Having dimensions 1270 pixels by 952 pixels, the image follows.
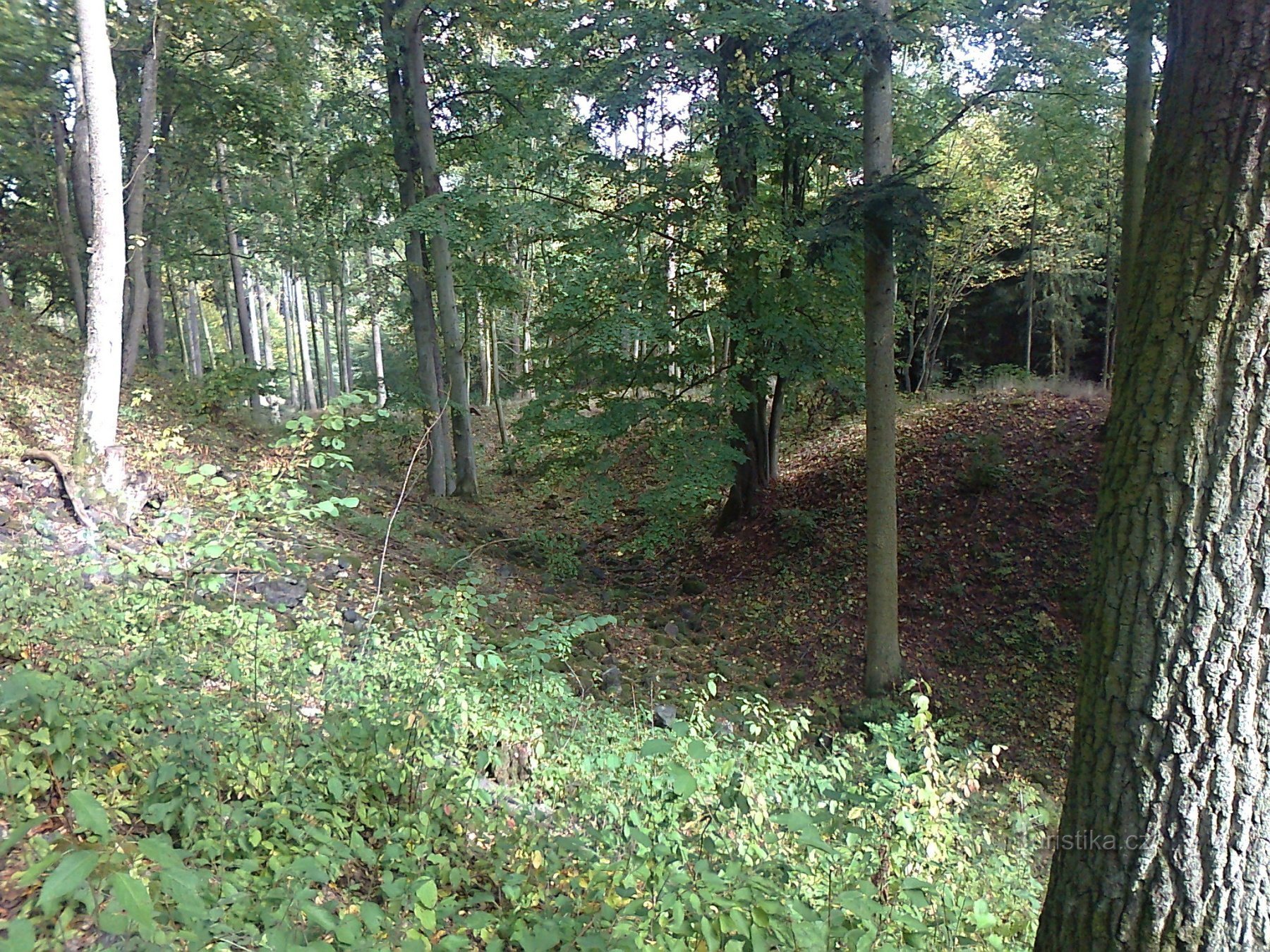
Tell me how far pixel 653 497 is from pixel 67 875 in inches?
324

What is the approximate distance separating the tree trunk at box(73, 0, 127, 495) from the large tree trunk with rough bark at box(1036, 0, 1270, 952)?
8284mm

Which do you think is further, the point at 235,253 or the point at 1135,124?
the point at 235,253

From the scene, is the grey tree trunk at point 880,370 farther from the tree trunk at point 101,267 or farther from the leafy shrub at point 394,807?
the tree trunk at point 101,267

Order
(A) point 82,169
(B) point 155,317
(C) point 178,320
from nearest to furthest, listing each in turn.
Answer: (A) point 82,169, (B) point 155,317, (C) point 178,320

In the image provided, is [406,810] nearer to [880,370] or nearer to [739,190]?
[880,370]

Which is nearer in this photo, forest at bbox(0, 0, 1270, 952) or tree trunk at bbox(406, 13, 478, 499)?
forest at bbox(0, 0, 1270, 952)

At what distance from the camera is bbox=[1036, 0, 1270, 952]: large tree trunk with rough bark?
78.0 inches

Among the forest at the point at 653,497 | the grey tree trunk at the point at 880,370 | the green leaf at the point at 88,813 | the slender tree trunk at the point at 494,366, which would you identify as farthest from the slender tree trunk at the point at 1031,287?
the green leaf at the point at 88,813

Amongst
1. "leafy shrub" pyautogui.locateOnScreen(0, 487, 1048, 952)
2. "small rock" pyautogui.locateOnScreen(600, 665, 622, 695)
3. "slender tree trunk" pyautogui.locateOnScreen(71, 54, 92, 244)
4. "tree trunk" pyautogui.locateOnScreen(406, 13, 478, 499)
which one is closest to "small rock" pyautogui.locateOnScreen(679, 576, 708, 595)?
"small rock" pyautogui.locateOnScreen(600, 665, 622, 695)

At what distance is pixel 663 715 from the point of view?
6664mm

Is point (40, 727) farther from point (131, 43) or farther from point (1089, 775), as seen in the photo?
point (131, 43)

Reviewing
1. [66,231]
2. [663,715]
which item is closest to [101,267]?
[663,715]

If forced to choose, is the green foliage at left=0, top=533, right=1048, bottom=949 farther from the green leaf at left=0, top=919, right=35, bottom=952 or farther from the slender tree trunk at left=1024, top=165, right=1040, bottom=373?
the slender tree trunk at left=1024, top=165, right=1040, bottom=373

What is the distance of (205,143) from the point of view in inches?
510
